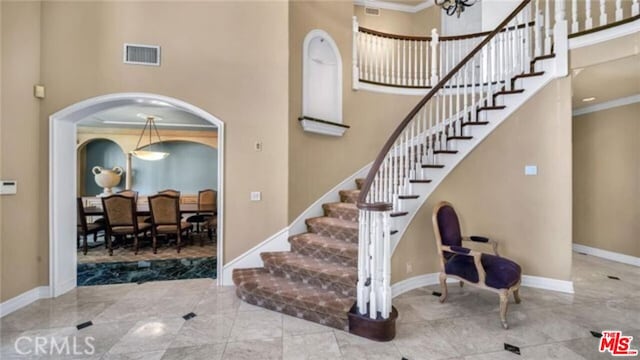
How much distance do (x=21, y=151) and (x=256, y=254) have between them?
9.23ft

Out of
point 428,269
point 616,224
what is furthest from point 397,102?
point 616,224

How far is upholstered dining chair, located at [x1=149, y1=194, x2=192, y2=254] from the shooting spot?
4.70 meters

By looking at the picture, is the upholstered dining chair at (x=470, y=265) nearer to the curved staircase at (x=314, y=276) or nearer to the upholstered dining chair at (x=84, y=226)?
the curved staircase at (x=314, y=276)

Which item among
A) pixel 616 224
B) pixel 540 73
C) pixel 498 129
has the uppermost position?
pixel 540 73

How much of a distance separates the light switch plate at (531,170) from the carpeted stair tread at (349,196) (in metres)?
2.19

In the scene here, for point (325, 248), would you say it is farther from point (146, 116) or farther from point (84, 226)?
point (146, 116)

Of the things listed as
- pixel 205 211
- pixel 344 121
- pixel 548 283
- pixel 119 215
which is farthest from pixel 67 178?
pixel 548 283

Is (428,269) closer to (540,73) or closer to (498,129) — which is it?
(498,129)

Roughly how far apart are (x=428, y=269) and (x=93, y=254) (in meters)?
5.55

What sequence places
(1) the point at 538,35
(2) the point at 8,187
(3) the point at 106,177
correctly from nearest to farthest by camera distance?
1. (2) the point at 8,187
2. (1) the point at 538,35
3. (3) the point at 106,177

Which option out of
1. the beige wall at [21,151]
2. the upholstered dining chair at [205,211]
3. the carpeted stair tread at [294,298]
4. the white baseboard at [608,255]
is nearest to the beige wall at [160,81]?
the beige wall at [21,151]

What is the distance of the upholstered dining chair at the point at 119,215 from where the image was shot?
4.66 meters

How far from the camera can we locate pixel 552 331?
8.34 ft

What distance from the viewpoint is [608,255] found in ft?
15.6
